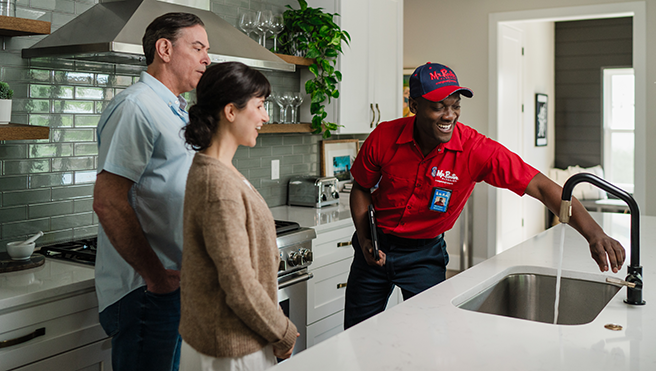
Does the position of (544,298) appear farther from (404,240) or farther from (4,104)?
(4,104)

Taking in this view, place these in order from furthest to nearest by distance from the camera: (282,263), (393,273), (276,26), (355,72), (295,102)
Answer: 1. (355,72)
2. (295,102)
3. (276,26)
4. (282,263)
5. (393,273)

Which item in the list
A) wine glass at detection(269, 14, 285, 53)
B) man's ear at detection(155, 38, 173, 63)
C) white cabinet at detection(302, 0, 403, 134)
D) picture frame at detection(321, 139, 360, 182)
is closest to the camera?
man's ear at detection(155, 38, 173, 63)

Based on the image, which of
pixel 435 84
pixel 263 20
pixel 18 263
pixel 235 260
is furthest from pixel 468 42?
pixel 235 260

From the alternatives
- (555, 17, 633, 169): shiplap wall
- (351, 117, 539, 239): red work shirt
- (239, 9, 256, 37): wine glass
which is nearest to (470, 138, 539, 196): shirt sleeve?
(351, 117, 539, 239): red work shirt

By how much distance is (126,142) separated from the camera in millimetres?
1653

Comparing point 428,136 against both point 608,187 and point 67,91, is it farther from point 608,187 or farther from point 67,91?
point 67,91

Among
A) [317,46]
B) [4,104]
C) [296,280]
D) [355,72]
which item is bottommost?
[296,280]

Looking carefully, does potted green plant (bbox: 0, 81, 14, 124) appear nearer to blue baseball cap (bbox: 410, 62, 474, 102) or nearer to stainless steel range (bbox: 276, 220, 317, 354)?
stainless steel range (bbox: 276, 220, 317, 354)

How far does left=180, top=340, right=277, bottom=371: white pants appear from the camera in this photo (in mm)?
1299

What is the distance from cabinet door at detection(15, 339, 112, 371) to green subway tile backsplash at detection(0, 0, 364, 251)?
650 millimetres

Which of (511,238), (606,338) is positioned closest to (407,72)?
(511,238)

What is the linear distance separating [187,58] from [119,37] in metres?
0.41

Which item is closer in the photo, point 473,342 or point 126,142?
point 473,342

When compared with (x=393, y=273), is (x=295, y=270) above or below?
below
